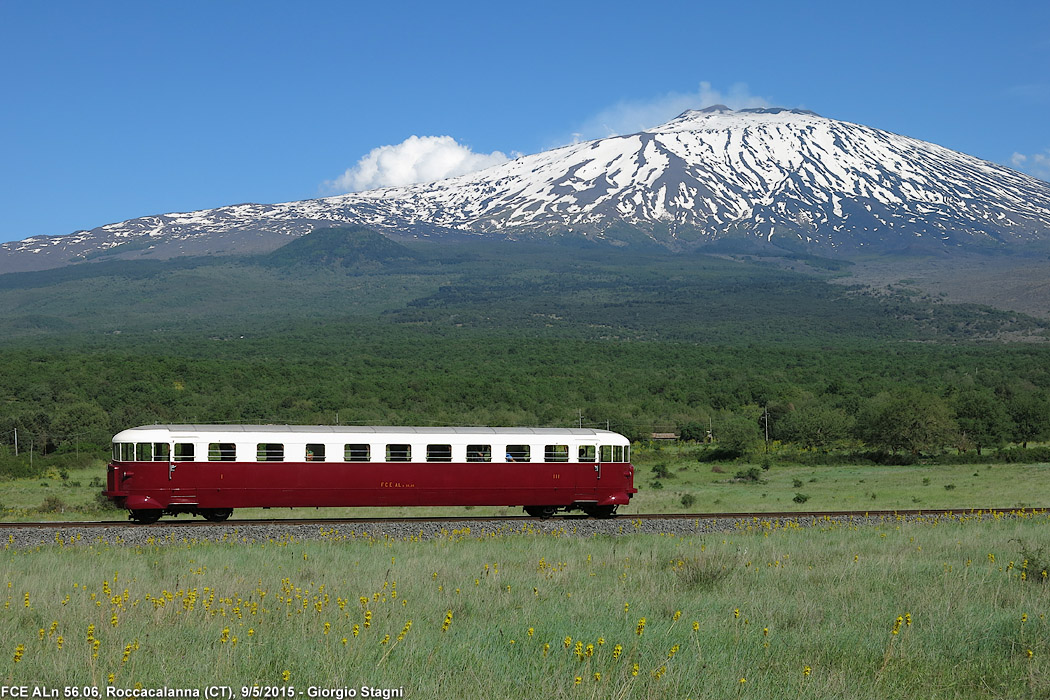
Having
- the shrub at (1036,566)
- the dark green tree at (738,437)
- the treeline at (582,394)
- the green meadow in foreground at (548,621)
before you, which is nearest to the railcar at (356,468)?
the green meadow in foreground at (548,621)

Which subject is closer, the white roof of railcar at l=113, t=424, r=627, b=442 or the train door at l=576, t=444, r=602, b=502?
the white roof of railcar at l=113, t=424, r=627, b=442

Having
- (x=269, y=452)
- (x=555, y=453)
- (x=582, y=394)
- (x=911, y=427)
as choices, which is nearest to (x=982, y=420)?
(x=911, y=427)

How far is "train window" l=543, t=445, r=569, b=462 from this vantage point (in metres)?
26.9

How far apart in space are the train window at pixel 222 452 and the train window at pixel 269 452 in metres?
0.56

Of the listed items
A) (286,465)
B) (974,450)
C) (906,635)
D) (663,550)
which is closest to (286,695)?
(906,635)

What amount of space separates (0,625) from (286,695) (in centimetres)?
398

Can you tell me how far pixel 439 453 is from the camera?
26.0 m

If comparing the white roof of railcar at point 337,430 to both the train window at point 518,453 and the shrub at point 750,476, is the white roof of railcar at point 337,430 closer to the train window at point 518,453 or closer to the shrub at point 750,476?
the train window at point 518,453

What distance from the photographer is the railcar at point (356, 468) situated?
24172mm

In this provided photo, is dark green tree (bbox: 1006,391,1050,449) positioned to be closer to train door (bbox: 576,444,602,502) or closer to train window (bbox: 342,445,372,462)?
train door (bbox: 576,444,602,502)

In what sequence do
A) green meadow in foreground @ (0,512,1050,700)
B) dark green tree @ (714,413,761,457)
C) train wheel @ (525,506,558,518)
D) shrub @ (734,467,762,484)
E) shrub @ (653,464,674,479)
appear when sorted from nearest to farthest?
green meadow in foreground @ (0,512,1050,700) → train wheel @ (525,506,558,518) → shrub @ (734,467,762,484) → shrub @ (653,464,674,479) → dark green tree @ (714,413,761,457)

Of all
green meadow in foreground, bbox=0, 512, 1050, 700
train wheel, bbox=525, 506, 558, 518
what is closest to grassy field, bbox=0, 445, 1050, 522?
train wheel, bbox=525, 506, 558, 518

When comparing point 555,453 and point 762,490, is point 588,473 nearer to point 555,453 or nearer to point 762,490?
point 555,453

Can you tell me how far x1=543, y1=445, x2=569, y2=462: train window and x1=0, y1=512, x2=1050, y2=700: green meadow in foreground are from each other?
31.5 ft
